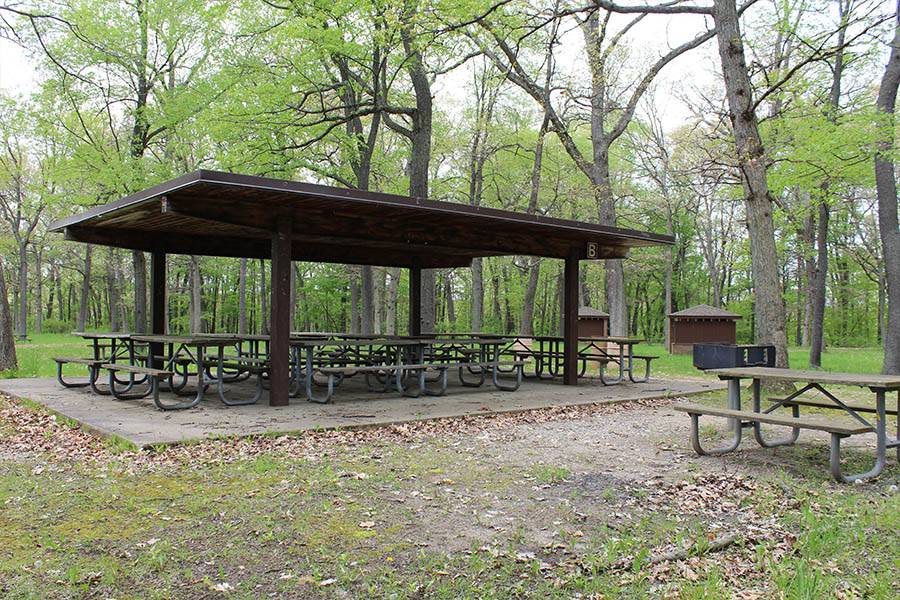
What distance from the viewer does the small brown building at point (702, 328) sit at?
22312 mm

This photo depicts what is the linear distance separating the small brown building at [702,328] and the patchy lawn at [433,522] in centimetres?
1771

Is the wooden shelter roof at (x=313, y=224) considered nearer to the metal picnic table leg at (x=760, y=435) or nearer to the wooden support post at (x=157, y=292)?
the wooden support post at (x=157, y=292)

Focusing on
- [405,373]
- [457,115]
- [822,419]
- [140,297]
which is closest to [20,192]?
[140,297]

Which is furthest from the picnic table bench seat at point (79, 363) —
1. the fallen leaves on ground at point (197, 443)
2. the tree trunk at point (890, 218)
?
the tree trunk at point (890, 218)

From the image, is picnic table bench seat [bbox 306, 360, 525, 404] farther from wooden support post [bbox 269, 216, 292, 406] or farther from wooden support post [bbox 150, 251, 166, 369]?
wooden support post [bbox 150, 251, 166, 369]

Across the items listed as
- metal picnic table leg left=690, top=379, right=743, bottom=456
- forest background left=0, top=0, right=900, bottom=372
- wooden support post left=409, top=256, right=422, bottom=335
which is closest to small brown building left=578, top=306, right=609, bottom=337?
forest background left=0, top=0, right=900, bottom=372

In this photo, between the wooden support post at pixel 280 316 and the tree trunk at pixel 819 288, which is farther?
the tree trunk at pixel 819 288

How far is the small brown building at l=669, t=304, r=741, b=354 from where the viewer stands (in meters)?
22.3

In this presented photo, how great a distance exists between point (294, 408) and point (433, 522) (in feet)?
13.2

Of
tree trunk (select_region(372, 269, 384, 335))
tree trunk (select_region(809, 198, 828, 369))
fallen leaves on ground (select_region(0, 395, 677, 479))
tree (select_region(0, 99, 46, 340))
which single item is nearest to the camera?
fallen leaves on ground (select_region(0, 395, 677, 479))

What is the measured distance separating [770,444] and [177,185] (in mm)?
5958

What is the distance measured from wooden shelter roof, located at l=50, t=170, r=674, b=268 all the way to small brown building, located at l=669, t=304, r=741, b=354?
495 inches

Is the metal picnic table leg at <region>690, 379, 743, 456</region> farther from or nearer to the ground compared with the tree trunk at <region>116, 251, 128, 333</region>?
nearer to the ground

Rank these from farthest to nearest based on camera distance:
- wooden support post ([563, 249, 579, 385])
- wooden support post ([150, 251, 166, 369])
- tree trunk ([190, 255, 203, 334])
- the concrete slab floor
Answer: tree trunk ([190, 255, 203, 334]), wooden support post ([563, 249, 579, 385]), wooden support post ([150, 251, 166, 369]), the concrete slab floor
